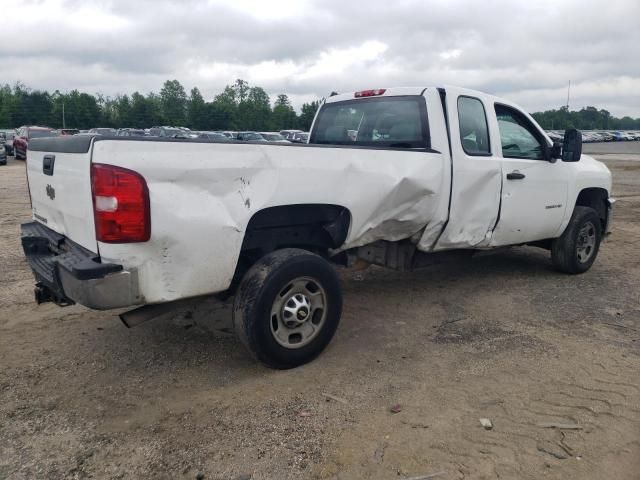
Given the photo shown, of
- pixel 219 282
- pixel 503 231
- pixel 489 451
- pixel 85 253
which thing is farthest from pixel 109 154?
pixel 503 231

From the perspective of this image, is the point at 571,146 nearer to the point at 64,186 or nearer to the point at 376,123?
the point at 376,123

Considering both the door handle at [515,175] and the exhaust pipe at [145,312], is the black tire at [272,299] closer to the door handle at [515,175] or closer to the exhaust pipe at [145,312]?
the exhaust pipe at [145,312]

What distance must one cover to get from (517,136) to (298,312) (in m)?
3.13

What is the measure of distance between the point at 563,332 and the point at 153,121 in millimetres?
69510

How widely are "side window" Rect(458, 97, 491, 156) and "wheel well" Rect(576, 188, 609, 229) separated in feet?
7.11

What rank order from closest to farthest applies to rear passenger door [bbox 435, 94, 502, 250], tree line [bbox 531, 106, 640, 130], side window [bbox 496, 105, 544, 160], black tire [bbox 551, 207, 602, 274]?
rear passenger door [bbox 435, 94, 502, 250] → side window [bbox 496, 105, 544, 160] → black tire [bbox 551, 207, 602, 274] → tree line [bbox 531, 106, 640, 130]

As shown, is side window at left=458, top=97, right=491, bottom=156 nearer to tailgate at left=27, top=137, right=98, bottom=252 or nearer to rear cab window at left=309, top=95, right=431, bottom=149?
rear cab window at left=309, top=95, right=431, bottom=149

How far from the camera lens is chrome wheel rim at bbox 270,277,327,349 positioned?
3.64 m

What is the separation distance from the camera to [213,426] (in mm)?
3098

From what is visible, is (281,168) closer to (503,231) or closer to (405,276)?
(503,231)

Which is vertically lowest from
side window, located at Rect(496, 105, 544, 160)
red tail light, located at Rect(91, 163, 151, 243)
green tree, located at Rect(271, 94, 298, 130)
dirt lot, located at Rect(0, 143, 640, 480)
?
dirt lot, located at Rect(0, 143, 640, 480)

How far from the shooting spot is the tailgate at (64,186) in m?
3.08

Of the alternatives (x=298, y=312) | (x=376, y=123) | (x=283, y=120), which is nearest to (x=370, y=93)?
(x=376, y=123)

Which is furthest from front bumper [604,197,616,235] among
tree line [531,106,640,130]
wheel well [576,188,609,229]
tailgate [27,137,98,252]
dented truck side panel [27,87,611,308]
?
tree line [531,106,640,130]
